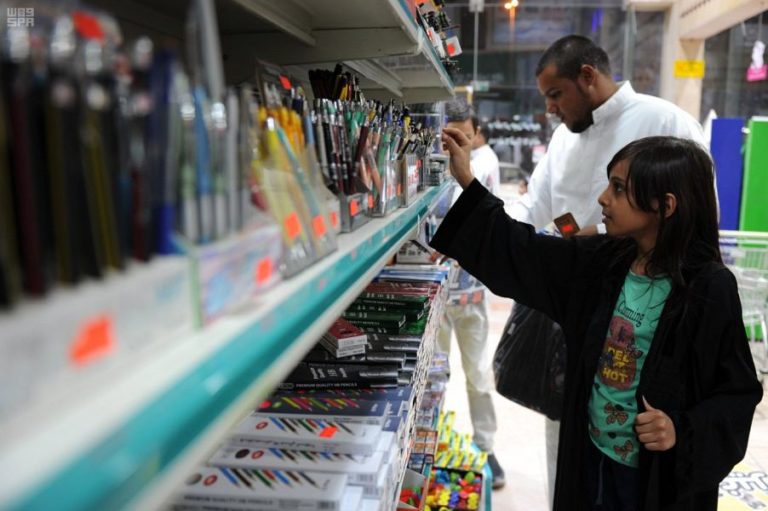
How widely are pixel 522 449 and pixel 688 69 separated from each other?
493cm

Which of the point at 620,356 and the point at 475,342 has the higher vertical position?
the point at 620,356

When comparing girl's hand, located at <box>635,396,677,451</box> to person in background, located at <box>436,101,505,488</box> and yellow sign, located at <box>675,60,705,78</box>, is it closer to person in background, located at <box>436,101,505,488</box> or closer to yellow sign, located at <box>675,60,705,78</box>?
person in background, located at <box>436,101,505,488</box>

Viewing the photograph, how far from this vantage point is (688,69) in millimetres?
6453

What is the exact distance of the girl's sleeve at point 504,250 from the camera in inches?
66.9

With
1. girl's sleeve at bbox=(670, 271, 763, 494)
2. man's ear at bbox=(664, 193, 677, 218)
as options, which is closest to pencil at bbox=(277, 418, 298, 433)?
girl's sleeve at bbox=(670, 271, 763, 494)

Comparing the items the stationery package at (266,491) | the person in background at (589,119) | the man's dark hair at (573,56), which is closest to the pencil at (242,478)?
the stationery package at (266,491)

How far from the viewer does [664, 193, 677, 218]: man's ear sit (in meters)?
1.47

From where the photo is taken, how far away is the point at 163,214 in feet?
1.45

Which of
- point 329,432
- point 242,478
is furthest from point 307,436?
point 242,478

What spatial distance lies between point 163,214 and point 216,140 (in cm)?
9

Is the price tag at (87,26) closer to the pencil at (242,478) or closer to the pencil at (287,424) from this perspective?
the pencil at (242,478)

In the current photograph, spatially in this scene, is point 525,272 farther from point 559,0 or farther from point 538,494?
point 559,0

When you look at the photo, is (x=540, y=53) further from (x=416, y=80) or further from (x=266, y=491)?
(x=266, y=491)

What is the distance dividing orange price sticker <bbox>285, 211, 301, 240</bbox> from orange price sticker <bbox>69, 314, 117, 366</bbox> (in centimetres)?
27
